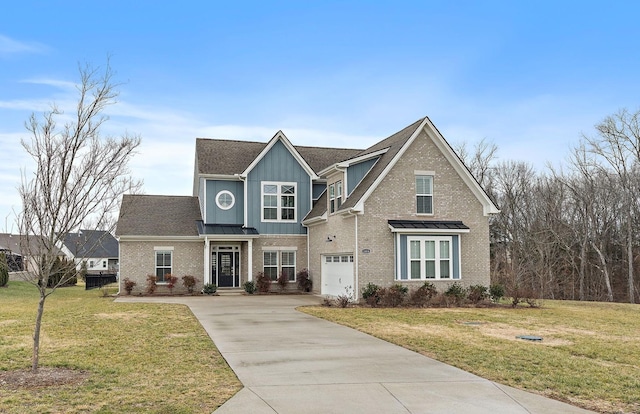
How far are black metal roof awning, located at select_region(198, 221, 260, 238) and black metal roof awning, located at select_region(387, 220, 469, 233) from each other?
9.01 meters

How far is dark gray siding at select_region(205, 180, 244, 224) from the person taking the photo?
101 ft

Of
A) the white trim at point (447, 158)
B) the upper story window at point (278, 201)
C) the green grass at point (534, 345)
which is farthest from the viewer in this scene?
the upper story window at point (278, 201)

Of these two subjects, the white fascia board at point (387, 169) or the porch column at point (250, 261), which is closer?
the white fascia board at point (387, 169)

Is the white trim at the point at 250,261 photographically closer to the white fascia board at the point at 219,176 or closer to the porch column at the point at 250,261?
the porch column at the point at 250,261

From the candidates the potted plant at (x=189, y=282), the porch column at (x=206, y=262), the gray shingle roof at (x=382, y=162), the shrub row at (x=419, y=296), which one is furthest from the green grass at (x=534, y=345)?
the potted plant at (x=189, y=282)

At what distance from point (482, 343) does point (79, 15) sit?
41.1ft

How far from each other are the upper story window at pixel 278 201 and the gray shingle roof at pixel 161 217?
403cm

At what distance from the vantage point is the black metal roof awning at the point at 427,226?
23531 mm

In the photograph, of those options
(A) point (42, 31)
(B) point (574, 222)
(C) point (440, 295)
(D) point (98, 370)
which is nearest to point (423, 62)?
(C) point (440, 295)

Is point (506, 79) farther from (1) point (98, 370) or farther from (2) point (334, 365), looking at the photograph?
(1) point (98, 370)

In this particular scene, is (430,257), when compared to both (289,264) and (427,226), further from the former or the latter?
(289,264)

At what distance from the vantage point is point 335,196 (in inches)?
1057

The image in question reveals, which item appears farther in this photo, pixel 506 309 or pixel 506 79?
pixel 506 309

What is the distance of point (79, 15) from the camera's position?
46.0ft
